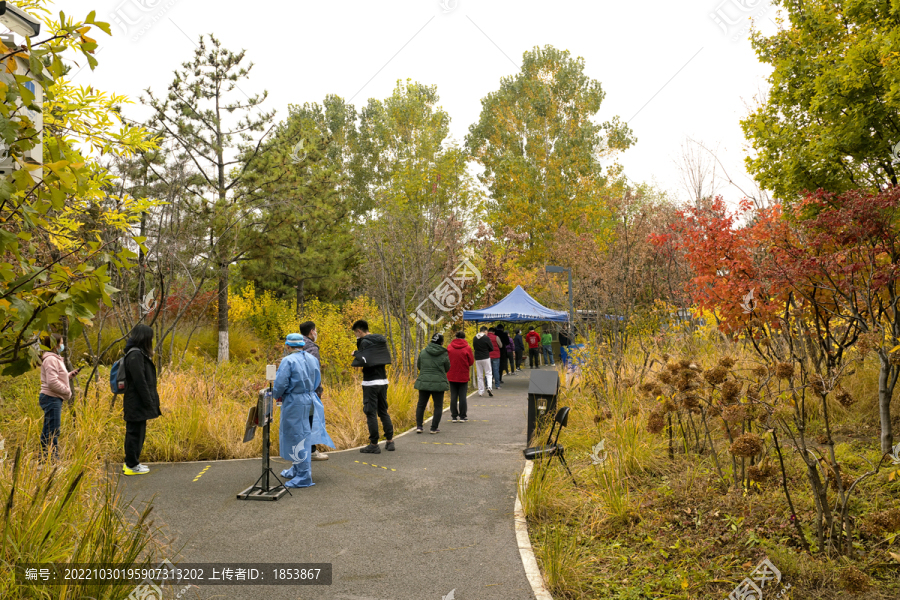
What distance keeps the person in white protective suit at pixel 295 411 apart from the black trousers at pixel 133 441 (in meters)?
1.75

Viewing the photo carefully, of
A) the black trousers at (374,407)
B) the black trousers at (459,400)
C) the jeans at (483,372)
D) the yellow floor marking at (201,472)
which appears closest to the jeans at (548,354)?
the jeans at (483,372)

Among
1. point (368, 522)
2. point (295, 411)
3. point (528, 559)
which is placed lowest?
point (528, 559)

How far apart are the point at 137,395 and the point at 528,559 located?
4.84 meters

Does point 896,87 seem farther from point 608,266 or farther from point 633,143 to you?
point 633,143

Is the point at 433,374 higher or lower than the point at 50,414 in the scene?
higher

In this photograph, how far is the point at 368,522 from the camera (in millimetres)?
5336

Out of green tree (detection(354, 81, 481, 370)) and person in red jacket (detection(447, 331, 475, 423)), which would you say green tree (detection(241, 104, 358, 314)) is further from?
person in red jacket (detection(447, 331, 475, 423))

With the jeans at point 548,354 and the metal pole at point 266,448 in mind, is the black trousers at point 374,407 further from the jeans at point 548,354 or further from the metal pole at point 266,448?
the jeans at point 548,354

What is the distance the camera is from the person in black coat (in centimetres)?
670

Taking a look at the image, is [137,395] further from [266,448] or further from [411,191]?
[411,191]

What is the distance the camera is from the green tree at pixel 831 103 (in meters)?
6.14

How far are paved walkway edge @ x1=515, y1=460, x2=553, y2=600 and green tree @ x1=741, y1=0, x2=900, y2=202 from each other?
16.3ft

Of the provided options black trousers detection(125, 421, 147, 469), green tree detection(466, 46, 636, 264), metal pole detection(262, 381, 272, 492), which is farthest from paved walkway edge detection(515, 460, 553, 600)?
green tree detection(466, 46, 636, 264)

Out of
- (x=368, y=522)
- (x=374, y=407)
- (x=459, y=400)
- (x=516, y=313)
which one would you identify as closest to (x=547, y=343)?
(x=516, y=313)
